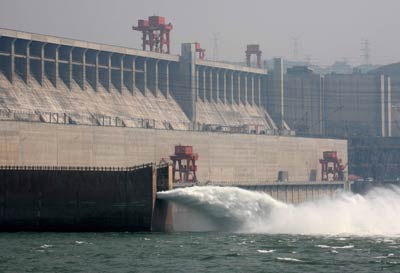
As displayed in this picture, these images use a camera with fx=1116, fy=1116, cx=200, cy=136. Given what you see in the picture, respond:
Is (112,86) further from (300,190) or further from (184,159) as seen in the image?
(184,159)

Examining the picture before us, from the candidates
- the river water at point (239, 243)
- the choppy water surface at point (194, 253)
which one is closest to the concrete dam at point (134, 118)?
the river water at point (239, 243)

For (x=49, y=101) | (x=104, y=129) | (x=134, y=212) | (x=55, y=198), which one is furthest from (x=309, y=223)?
(x=49, y=101)

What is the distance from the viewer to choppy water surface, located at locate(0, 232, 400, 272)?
62406mm

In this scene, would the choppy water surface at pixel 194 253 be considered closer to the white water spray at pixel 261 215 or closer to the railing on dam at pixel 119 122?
the white water spray at pixel 261 215

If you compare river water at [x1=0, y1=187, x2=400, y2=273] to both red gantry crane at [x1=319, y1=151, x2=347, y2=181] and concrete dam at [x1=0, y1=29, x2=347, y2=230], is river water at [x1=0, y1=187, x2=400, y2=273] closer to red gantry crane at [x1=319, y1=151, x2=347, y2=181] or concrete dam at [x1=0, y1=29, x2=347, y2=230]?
concrete dam at [x1=0, y1=29, x2=347, y2=230]

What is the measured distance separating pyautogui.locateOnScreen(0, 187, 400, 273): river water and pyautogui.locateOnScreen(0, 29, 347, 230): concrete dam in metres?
37.7

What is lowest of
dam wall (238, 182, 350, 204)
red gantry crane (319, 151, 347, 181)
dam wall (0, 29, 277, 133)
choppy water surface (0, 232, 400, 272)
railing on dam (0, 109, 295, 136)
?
choppy water surface (0, 232, 400, 272)

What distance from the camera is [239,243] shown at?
75.6m

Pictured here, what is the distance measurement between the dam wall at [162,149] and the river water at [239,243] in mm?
36540

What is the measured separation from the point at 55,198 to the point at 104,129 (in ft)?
156

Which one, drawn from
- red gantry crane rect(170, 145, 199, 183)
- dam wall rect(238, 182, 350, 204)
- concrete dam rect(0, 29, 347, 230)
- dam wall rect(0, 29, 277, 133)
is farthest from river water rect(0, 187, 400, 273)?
dam wall rect(0, 29, 277, 133)

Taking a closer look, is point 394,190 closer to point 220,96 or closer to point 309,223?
point 220,96

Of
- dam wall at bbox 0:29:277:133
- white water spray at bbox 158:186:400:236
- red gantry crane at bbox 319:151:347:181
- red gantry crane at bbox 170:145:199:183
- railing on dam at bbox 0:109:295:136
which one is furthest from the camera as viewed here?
red gantry crane at bbox 319:151:347:181

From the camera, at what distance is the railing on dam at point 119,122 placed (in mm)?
133875
